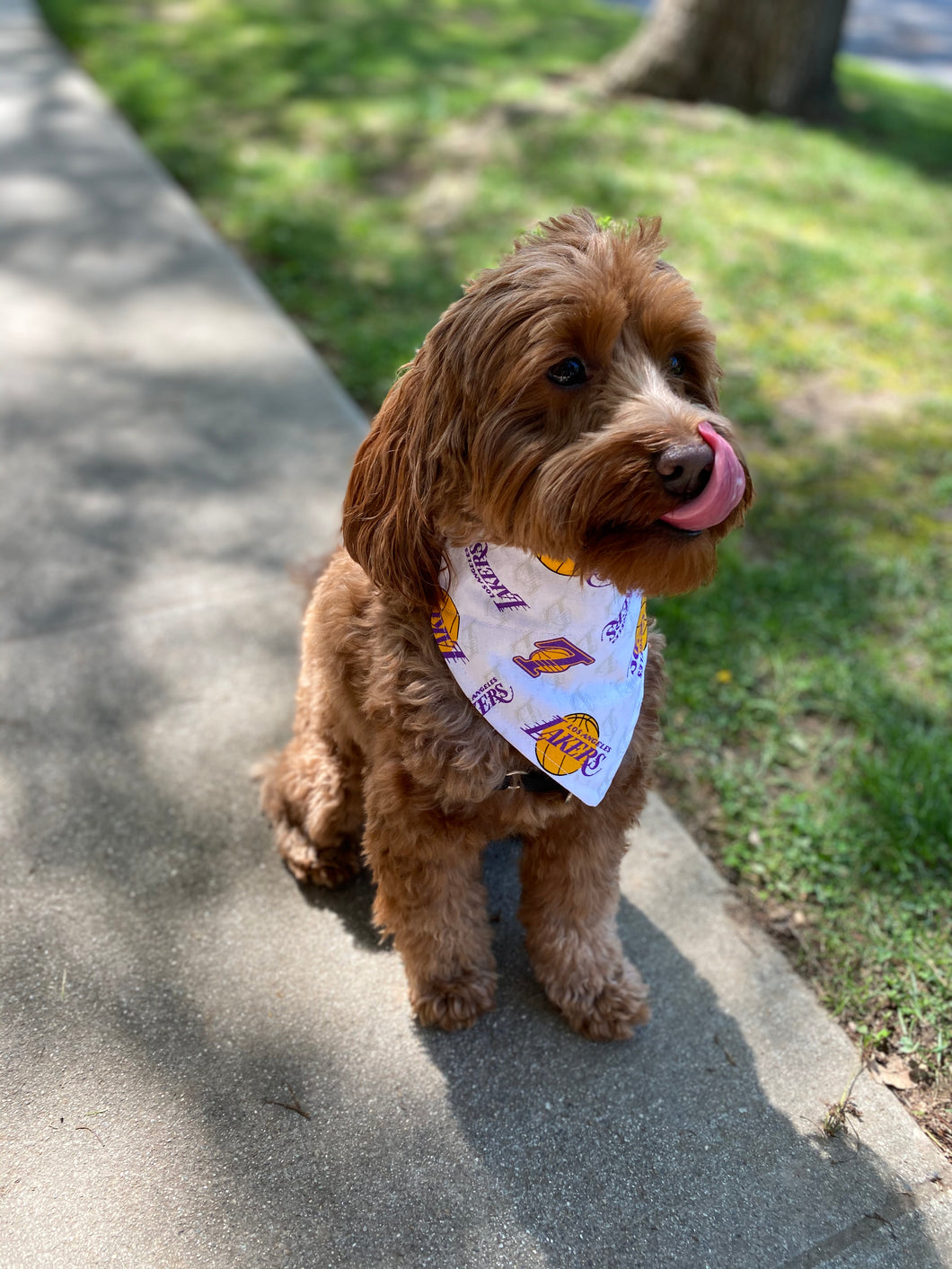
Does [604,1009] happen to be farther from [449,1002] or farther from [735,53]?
[735,53]

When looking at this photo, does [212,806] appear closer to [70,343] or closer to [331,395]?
[331,395]

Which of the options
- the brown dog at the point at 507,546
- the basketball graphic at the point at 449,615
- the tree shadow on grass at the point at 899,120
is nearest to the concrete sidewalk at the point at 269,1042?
the brown dog at the point at 507,546

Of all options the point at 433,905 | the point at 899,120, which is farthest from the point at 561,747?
the point at 899,120

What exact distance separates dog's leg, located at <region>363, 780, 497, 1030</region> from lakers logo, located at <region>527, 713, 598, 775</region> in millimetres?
255

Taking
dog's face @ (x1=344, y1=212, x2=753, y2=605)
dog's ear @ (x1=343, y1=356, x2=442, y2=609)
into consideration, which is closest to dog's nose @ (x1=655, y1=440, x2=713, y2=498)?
dog's face @ (x1=344, y1=212, x2=753, y2=605)

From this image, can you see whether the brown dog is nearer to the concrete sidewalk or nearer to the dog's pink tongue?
the dog's pink tongue

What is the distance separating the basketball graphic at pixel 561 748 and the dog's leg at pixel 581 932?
0.30 meters

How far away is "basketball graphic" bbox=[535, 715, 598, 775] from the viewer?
7.06ft

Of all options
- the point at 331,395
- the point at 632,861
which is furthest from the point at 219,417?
the point at 632,861

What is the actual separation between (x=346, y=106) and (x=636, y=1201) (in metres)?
7.71

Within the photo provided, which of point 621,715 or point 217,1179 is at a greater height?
point 621,715

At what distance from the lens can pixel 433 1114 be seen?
2.33 m

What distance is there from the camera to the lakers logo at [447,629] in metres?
2.17

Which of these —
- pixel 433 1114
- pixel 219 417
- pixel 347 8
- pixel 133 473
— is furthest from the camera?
pixel 347 8
